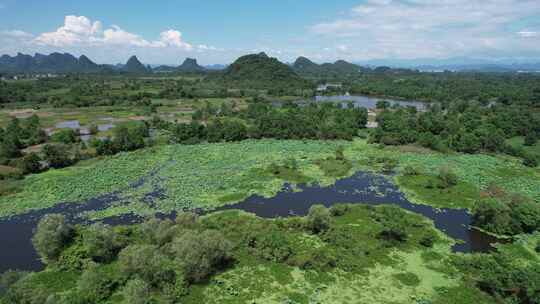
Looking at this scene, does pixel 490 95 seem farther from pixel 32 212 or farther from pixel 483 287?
pixel 32 212

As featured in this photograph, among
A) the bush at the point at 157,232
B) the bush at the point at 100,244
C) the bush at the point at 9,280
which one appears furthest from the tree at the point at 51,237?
the bush at the point at 157,232

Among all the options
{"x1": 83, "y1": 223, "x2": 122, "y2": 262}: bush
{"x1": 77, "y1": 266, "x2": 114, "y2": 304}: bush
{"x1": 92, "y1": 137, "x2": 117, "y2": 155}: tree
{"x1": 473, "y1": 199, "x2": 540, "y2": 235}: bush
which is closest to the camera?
{"x1": 77, "y1": 266, "x2": 114, "y2": 304}: bush

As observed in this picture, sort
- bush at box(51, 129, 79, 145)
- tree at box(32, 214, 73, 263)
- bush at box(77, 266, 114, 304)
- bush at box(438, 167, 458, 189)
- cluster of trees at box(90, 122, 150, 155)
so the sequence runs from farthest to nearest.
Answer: bush at box(51, 129, 79, 145)
cluster of trees at box(90, 122, 150, 155)
bush at box(438, 167, 458, 189)
tree at box(32, 214, 73, 263)
bush at box(77, 266, 114, 304)

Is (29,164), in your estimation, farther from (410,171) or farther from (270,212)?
(410,171)

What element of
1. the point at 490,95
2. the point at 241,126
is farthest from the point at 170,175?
the point at 490,95

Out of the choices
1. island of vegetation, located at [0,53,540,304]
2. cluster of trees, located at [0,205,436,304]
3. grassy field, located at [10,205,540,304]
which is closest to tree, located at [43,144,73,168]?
island of vegetation, located at [0,53,540,304]

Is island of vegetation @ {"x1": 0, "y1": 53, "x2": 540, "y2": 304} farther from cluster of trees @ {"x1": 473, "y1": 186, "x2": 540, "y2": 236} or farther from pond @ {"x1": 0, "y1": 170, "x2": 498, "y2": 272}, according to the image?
pond @ {"x1": 0, "y1": 170, "x2": 498, "y2": 272}

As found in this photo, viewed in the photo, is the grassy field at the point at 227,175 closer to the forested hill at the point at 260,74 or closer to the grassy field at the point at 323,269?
the grassy field at the point at 323,269
